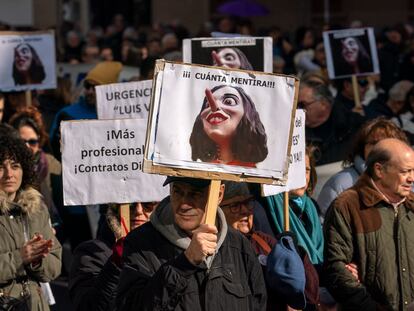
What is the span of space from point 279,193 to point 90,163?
3.27ft

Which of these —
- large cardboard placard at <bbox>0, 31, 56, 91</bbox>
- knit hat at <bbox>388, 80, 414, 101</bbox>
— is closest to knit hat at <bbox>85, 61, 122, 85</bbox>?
large cardboard placard at <bbox>0, 31, 56, 91</bbox>

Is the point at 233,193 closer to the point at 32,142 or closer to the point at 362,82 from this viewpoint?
the point at 32,142

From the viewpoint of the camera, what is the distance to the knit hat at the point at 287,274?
19.4 feet

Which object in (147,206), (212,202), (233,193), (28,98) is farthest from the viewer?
(28,98)

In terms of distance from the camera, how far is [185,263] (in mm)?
5254

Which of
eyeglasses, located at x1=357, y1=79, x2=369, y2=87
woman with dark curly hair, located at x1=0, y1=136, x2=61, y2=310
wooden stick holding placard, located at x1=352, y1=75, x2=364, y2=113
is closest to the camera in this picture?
woman with dark curly hair, located at x1=0, y1=136, x2=61, y2=310

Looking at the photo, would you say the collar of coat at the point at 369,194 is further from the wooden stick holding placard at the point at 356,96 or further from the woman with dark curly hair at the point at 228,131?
the wooden stick holding placard at the point at 356,96

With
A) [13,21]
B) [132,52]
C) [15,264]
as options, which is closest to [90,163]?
[15,264]

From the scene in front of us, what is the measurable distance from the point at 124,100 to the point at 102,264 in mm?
2143

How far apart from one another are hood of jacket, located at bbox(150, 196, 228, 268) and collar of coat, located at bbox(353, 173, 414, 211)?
4.23 ft

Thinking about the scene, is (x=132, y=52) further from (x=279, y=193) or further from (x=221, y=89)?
(x=221, y=89)

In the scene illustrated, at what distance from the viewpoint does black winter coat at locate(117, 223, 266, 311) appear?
5258 mm

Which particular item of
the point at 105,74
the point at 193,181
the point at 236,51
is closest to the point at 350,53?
the point at 105,74

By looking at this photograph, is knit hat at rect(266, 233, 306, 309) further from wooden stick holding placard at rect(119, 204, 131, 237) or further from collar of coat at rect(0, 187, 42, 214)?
collar of coat at rect(0, 187, 42, 214)
